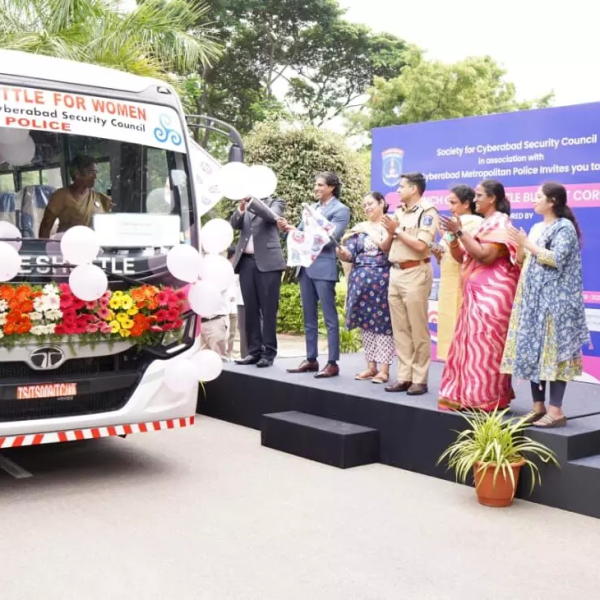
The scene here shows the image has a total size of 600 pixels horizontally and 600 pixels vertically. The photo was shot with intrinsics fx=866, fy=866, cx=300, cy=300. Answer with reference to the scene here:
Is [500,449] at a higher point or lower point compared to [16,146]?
lower

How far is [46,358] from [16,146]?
1353 mm

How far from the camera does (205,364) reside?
5816 mm

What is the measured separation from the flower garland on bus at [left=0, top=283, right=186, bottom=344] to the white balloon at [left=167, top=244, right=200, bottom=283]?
137mm

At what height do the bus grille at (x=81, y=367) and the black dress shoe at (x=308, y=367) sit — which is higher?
the bus grille at (x=81, y=367)

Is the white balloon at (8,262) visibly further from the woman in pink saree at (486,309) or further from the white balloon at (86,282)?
the woman in pink saree at (486,309)

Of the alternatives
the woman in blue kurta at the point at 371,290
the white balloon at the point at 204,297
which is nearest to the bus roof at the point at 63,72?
the white balloon at the point at 204,297

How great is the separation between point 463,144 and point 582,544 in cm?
511

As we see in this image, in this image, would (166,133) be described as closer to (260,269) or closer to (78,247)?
(78,247)

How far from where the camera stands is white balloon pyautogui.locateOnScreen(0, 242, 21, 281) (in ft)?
16.4

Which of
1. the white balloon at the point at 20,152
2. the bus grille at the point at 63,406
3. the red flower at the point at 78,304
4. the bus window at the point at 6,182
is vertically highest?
the white balloon at the point at 20,152

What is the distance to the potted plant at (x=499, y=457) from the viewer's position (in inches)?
205

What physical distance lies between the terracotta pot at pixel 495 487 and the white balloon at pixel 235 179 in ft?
8.72

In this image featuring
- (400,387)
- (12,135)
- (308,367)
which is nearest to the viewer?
(12,135)

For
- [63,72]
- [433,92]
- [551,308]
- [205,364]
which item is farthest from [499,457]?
[433,92]
